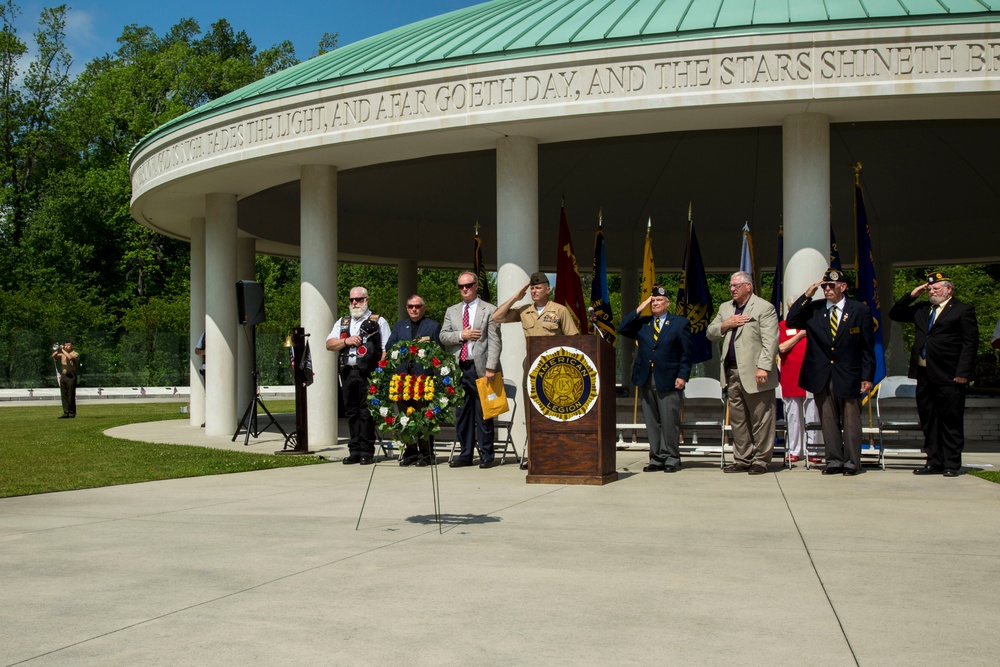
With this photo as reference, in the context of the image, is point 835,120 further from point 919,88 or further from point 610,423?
point 610,423

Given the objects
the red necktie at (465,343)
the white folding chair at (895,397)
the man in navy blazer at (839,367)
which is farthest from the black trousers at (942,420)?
the red necktie at (465,343)

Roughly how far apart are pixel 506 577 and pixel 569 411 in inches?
191

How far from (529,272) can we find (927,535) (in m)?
7.82

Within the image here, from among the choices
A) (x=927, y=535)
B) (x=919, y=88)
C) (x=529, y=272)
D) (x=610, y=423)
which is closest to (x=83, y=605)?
(x=927, y=535)

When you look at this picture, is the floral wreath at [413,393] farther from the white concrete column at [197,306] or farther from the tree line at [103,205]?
the tree line at [103,205]

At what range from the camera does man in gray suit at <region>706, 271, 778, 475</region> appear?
11.8 m

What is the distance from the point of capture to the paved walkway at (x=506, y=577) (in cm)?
461

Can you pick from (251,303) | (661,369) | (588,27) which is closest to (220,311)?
(251,303)

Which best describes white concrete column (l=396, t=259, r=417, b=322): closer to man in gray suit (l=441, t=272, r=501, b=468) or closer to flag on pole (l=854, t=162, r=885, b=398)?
flag on pole (l=854, t=162, r=885, b=398)

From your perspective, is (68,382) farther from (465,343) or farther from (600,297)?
(465,343)

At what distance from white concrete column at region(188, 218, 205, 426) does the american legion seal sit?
12.5 m

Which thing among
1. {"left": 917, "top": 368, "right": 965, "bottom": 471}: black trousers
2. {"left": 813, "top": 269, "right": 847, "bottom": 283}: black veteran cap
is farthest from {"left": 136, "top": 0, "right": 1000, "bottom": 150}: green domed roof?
{"left": 917, "top": 368, "right": 965, "bottom": 471}: black trousers

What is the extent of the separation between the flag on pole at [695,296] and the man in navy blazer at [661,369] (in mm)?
6106

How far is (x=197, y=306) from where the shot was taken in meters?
23.2
